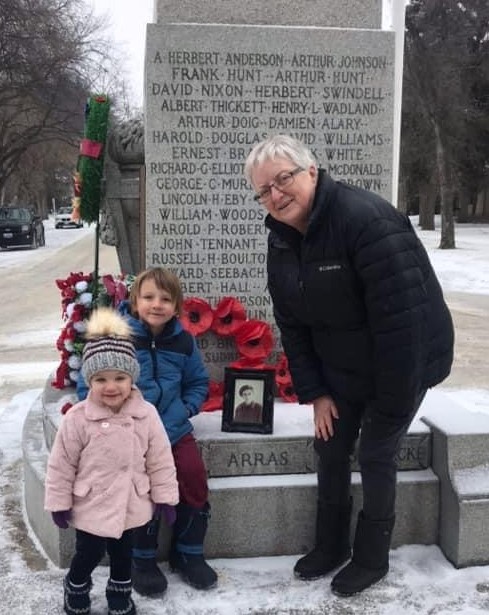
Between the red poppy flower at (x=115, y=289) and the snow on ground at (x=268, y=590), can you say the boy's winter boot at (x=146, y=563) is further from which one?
the red poppy flower at (x=115, y=289)

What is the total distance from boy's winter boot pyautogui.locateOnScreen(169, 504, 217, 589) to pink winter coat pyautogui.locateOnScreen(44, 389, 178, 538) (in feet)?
1.51

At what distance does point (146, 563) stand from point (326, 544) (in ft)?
2.62

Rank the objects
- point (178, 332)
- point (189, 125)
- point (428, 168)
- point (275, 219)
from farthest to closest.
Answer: point (428, 168) → point (189, 125) → point (178, 332) → point (275, 219)

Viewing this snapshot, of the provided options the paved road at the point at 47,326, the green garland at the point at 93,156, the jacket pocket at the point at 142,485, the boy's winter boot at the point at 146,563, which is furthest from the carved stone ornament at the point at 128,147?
the jacket pocket at the point at 142,485

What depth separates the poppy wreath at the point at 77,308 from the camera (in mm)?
4453

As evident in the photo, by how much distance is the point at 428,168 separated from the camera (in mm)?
32719

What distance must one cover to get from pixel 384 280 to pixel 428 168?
31380mm

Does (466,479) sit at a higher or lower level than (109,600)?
higher

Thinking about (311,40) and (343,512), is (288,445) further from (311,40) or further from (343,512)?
(311,40)

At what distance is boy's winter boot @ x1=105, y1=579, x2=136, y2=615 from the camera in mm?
3033

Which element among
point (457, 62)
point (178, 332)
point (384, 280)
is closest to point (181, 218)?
point (178, 332)

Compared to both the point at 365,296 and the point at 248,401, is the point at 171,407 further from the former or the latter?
the point at 365,296

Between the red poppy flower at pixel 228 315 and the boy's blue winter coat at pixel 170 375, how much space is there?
2.76 feet

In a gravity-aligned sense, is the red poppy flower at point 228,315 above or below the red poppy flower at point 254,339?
above
